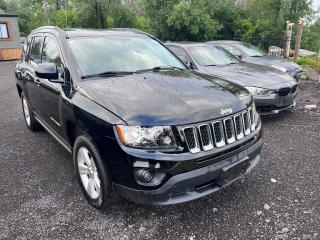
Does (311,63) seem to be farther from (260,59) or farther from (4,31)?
(4,31)

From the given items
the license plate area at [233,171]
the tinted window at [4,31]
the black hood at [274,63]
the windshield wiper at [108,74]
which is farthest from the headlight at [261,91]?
the tinted window at [4,31]

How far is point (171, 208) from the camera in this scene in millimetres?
3195

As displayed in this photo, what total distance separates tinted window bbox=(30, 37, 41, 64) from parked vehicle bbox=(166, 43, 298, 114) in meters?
2.43

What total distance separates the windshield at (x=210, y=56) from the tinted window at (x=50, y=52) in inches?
136

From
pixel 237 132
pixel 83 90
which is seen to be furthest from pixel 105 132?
pixel 237 132

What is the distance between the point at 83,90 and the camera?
3.07m

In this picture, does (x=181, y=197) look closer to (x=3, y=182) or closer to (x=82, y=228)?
(x=82, y=228)

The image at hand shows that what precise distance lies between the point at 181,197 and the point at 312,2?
71.0ft

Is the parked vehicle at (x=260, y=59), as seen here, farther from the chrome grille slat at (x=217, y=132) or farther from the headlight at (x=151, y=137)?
the headlight at (x=151, y=137)

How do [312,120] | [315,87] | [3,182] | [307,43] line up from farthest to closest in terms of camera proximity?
[307,43] < [315,87] < [312,120] < [3,182]

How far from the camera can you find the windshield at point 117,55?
3492 millimetres

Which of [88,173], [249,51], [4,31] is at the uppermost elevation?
[4,31]

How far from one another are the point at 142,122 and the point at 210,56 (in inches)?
195

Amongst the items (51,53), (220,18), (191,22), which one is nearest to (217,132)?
(51,53)
